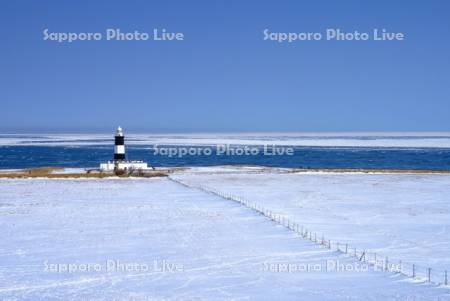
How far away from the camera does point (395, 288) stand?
41.2 ft

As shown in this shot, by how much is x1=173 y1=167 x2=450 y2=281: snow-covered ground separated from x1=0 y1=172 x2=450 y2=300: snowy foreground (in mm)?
82

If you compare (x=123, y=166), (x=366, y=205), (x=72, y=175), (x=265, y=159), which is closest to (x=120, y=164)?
(x=123, y=166)

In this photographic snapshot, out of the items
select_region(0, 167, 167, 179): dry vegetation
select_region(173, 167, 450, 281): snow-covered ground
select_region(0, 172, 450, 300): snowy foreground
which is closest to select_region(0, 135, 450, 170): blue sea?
select_region(0, 167, 167, 179): dry vegetation

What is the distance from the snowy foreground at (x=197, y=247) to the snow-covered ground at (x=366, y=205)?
0.27 feet

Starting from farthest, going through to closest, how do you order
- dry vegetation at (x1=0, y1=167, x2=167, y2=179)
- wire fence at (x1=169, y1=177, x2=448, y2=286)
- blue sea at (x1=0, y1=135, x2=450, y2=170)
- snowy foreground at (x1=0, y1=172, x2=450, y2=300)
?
blue sea at (x1=0, y1=135, x2=450, y2=170) → dry vegetation at (x1=0, y1=167, x2=167, y2=179) → wire fence at (x1=169, y1=177, x2=448, y2=286) → snowy foreground at (x1=0, y1=172, x2=450, y2=300)

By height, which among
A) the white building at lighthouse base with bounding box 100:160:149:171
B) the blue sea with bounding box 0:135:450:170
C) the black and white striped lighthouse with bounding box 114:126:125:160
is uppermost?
the black and white striped lighthouse with bounding box 114:126:125:160

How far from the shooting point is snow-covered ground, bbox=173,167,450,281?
16953mm

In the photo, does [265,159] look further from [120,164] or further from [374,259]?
[374,259]

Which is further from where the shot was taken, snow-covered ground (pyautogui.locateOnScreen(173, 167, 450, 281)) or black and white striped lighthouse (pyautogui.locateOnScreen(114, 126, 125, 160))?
black and white striped lighthouse (pyautogui.locateOnScreen(114, 126, 125, 160))

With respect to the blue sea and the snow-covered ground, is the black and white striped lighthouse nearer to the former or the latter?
the snow-covered ground

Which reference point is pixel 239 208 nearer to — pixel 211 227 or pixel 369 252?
pixel 211 227

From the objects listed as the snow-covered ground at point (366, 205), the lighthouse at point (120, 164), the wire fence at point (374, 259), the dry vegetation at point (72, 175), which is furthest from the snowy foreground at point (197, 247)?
the lighthouse at point (120, 164)

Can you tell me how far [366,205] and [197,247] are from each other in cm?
1128

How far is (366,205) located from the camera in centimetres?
2634
